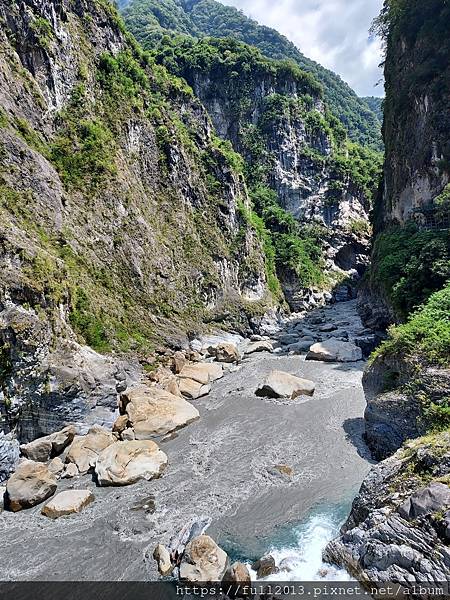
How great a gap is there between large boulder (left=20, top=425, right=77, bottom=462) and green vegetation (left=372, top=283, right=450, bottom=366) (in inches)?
512

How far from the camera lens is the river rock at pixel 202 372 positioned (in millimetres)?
24119

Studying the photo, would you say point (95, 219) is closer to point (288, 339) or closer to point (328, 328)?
point (288, 339)

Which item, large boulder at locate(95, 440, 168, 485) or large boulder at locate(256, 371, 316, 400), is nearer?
large boulder at locate(95, 440, 168, 485)

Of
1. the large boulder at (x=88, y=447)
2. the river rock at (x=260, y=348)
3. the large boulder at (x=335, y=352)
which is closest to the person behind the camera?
the large boulder at (x=88, y=447)

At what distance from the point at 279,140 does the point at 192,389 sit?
56824 millimetres

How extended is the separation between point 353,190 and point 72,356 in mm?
64973

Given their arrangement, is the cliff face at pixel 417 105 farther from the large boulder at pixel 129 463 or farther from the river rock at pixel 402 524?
→ the large boulder at pixel 129 463

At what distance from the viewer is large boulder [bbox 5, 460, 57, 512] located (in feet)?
41.1

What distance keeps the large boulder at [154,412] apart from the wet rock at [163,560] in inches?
283

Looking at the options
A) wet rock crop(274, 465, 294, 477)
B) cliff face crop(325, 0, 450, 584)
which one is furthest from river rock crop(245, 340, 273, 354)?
wet rock crop(274, 465, 294, 477)

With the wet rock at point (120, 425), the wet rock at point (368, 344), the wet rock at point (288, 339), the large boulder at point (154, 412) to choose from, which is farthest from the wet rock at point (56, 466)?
the wet rock at point (288, 339)

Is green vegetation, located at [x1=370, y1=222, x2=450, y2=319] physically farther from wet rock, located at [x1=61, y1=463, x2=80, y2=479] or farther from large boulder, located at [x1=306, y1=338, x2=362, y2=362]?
wet rock, located at [x1=61, y1=463, x2=80, y2=479]

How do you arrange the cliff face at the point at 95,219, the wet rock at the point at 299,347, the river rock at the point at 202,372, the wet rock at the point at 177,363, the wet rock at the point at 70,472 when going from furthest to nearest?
the wet rock at the point at 299,347 → the wet rock at the point at 177,363 → the river rock at the point at 202,372 → the cliff face at the point at 95,219 → the wet rock at the point at 70,472

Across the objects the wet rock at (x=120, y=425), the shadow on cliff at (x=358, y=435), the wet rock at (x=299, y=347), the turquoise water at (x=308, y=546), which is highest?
the wet rock at (x=299, y=347)
